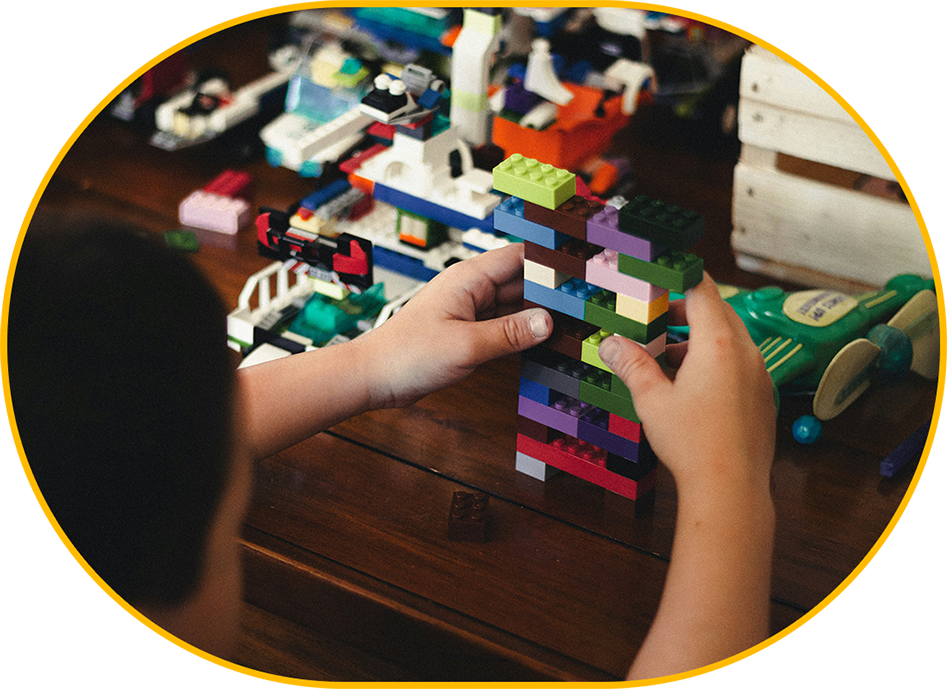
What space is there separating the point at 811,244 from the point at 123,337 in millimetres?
707

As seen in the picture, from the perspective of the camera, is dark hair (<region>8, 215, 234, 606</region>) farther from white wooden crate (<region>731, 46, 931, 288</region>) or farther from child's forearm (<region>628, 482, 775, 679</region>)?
white wooden crate (<region>731, 46, 931, 288</region>)

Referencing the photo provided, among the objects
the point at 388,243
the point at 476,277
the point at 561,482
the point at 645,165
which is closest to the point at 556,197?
the point at 476,277

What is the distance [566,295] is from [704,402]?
A: 5.0 inches

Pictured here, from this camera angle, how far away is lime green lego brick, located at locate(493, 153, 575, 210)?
87cm

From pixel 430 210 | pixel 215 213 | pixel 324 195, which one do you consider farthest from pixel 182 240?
pixel 430 210

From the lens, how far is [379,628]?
93cm

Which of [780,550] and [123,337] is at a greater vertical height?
[123,337]

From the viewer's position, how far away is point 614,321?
892 millimetres

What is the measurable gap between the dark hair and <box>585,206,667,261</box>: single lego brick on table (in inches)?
10.5

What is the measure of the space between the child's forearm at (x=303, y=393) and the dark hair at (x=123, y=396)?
3.2 inches

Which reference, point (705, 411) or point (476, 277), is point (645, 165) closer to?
point (476, 277)

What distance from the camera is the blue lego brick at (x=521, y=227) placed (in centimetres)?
89

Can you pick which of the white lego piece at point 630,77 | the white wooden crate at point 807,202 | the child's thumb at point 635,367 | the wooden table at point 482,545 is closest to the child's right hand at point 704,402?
the child's thumb at point 635,367

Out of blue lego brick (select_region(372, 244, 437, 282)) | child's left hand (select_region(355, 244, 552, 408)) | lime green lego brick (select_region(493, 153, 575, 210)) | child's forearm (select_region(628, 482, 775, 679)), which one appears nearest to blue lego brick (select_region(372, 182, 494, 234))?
blue lego brick (select_region(372, 244, 437, 282))
